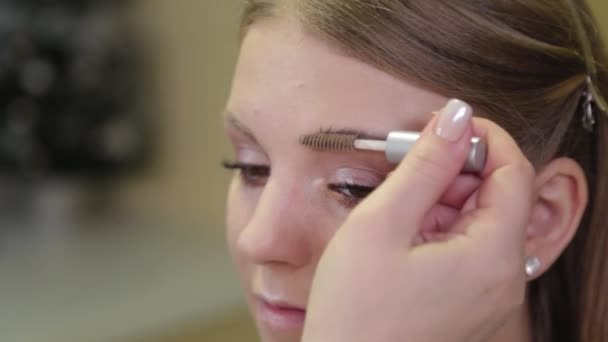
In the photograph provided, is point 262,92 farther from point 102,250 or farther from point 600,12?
point 102,250

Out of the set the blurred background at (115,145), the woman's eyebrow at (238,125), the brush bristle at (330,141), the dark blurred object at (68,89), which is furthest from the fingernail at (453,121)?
the dark blurred object at (68,89)

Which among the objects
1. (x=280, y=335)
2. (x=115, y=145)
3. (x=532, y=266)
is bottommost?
(x=115, y=145)

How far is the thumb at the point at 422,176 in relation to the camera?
0.53 meters

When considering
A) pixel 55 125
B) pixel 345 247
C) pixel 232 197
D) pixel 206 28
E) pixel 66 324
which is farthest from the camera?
pixel 55 125

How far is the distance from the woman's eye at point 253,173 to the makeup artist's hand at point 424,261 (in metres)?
0.23

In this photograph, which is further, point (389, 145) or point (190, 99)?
point (190, 99)

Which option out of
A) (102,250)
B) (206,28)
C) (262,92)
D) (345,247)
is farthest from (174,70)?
(345,247)

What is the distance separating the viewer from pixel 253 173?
78 cm

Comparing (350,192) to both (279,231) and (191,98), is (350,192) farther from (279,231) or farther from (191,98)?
(191,98)

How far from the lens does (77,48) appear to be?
1.98 m

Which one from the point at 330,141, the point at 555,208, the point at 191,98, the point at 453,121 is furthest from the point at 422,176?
the point at 191,98

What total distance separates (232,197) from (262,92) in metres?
0.14

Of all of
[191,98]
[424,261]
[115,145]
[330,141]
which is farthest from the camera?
[115,145]

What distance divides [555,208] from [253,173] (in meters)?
0.28
